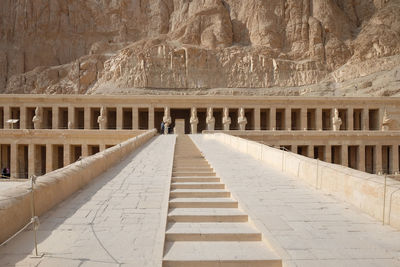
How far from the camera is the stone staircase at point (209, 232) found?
160 inches

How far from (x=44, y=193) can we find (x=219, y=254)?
2996 millimetres

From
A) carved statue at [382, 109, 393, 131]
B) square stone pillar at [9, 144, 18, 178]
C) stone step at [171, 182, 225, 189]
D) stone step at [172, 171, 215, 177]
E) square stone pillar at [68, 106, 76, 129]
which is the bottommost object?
square stone pillar at [9, 144, 18, 178]

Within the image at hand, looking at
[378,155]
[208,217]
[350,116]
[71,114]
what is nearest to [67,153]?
[71,114]

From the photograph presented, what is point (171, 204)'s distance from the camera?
19.9 ft

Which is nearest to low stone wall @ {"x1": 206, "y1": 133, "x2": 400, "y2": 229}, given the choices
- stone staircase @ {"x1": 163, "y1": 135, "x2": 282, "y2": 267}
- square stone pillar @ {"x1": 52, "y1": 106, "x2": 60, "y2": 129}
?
stone staircase @ {"x1": 163, "y1": 135, "x2": 282, "y2": 267}

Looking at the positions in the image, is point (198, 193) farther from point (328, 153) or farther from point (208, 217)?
point (328, 153)

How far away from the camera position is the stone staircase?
406 cm

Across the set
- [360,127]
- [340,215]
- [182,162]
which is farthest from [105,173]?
[360,127]

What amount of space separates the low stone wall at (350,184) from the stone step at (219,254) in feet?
6.76

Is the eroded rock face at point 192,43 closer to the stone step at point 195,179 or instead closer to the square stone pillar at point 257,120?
the square stone pillar at point 257,120

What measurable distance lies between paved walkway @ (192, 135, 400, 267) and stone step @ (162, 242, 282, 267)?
7.5 inches

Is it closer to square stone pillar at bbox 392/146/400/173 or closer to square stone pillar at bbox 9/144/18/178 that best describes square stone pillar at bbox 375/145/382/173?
square stone pillar at bbox 392/146/400/173

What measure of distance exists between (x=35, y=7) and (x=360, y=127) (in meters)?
61.0

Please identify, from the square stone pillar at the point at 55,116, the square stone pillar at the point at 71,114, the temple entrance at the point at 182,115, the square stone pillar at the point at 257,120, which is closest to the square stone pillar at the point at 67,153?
the square stone pillar at the point at 71,114
